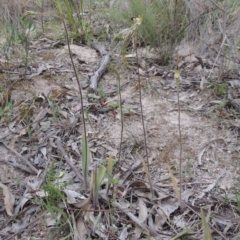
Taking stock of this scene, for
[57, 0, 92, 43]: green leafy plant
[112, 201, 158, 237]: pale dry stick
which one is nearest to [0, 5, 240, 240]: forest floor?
[112, 201, 158, 237]: pale dry stick

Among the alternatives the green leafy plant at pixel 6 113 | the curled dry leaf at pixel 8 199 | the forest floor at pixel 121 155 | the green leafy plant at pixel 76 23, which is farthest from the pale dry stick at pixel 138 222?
the green leafy plant at pixel 76 23

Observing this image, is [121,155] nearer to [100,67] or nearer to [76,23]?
[100,67]

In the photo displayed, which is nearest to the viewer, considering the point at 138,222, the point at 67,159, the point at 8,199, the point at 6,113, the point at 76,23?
the point at 138,222

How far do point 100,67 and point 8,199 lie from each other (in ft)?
3.98

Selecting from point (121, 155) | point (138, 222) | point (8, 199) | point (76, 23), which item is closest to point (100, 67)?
point (76, 23)

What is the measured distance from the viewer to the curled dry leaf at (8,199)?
1524 mm

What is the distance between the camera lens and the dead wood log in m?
2.35

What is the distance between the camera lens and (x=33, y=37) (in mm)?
3098

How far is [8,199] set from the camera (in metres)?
1.56

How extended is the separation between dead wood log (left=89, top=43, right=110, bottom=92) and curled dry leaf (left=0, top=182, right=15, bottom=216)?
875 mm

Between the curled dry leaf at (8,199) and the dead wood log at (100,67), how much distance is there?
0.87 m

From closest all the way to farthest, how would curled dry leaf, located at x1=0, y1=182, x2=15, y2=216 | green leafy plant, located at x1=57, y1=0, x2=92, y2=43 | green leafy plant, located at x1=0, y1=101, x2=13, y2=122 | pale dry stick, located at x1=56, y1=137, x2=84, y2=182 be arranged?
curled dry leaf, located at x1=0, y1=182, x2=15, y2=216 < pale dry stick, located at x1=56, y1=137, x2=84, y2=182 < green leafy plant, located at x1=0, y1=101, x2=13, y2=122 < green leafy plant, located at x1=57, y1=0, x2=92, y2=43

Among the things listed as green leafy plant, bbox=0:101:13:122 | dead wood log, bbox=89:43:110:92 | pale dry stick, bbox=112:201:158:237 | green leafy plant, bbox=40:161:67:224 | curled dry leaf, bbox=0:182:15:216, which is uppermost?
green leafy plant, bbox=40:161:67:224

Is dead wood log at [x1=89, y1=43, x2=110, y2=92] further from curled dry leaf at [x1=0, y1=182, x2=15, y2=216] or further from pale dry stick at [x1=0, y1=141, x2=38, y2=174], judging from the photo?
curled dry leaf at [x1=0, y1=182, x2=15, y2=216]
